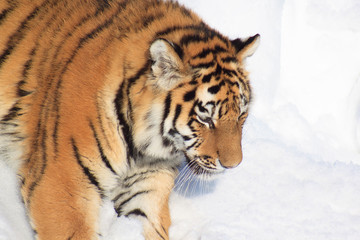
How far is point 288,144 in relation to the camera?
246 centimetres

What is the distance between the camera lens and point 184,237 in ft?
6.24

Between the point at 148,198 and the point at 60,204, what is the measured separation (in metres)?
0.38

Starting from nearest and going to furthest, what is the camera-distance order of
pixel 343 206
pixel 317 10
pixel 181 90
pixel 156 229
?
pixel 181 90 → pixel 156 229 → pixel 343 206 → pixel 317 10

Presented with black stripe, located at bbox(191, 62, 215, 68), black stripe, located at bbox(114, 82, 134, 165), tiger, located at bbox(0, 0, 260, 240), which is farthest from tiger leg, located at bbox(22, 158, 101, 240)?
black stripe, located at bbox(191, 62, 215, 68)

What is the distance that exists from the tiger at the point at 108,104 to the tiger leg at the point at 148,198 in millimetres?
43

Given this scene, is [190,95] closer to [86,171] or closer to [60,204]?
[86,171]

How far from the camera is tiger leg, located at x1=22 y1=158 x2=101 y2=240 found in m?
1.61

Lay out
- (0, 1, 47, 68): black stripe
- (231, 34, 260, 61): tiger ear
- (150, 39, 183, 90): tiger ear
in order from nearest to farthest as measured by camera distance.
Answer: (150, 39, 183, 90): tiger ear < (231, 34, 260, 61): tiger ear < (0, 1, 47, 68): black stripe

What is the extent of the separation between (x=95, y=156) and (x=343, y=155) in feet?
4.51

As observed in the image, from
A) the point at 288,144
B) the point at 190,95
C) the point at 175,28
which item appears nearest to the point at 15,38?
the point at 175,28

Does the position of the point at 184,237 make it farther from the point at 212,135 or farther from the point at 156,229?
the point at 212,135

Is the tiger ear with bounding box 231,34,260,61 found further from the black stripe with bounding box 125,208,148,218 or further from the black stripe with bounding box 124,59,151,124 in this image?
the black stripe with bounding box 125,208,148,218

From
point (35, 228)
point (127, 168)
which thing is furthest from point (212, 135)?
point (35, 228)

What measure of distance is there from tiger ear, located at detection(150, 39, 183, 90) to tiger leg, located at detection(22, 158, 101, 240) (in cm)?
39
